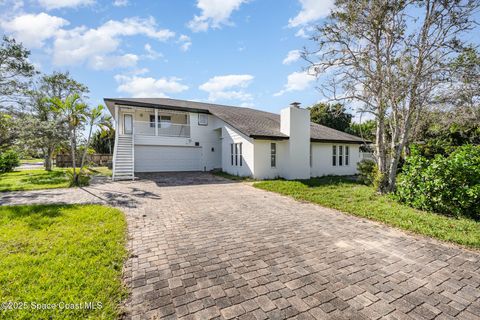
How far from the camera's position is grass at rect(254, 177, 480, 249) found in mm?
4902

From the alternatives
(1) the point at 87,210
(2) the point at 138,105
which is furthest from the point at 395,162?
(2) the point at 138,105

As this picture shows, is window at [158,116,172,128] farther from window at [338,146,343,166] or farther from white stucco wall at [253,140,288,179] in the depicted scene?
window at [338,146,343,166]

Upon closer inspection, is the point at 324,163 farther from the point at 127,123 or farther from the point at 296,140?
the point at 127,123

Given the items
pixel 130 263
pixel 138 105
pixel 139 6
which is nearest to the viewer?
pixel 130 263

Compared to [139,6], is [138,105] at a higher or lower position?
lower

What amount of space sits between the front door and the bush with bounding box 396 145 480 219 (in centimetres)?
1862

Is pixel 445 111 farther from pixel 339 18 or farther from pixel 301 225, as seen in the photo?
pixel 301 225

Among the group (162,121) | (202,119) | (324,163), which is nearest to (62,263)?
(324,163)

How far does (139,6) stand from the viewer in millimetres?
8562

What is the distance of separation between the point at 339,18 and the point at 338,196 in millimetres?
7120

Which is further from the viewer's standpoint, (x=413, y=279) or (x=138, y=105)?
(x=138, y=105)

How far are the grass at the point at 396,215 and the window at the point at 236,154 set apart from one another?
5.52 metres

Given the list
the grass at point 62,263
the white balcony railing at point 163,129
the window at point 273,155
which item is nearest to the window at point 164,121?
the white balcony railing at point 163,129

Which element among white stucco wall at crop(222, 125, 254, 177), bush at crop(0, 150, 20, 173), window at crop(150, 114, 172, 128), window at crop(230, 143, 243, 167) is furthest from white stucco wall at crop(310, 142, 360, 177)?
bush at crop(0, 150, 20, 173)
